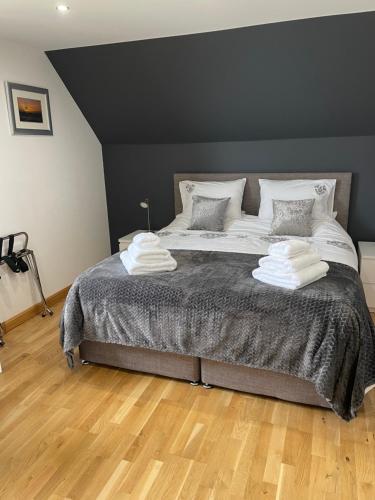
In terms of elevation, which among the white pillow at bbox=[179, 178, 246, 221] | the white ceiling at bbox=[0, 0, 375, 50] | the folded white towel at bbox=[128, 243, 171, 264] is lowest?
the folded white towel at bbox=[128, 243, 171, 264]

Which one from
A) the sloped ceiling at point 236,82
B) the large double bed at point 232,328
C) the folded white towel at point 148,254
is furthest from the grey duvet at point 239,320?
the sloped ceiling at point 236,82

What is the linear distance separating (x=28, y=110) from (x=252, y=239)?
219 cm

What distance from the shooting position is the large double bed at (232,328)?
1.96 metres

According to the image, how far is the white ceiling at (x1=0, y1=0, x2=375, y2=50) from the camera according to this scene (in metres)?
2.33

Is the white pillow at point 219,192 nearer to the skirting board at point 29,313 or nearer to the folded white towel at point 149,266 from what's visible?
the folded white towel at point 149,266

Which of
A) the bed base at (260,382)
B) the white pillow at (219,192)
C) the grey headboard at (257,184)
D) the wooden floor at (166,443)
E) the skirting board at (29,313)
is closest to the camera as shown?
the wooden floor at (166,443)

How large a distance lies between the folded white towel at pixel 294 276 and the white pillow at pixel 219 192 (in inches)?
58.0

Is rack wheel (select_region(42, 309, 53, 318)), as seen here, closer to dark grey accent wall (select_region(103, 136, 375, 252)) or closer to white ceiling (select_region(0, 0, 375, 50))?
dark grey accent wall (select_region(103, 136, 375, 252))

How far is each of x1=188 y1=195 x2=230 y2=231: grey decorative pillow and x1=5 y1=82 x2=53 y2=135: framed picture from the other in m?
1.54

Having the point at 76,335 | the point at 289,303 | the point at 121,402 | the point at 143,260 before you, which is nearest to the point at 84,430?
the point at 121,402

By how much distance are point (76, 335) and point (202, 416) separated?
940 millimetres

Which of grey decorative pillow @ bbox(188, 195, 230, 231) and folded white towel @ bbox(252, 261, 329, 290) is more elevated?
grey decorative pillow @ bbox(188, 195, 230, 231)

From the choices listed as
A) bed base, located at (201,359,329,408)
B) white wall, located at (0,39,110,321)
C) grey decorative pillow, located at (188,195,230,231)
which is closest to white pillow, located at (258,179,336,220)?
grey decorative pillow, located at (188,195,230,231)

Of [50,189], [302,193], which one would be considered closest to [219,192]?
[302,193]
